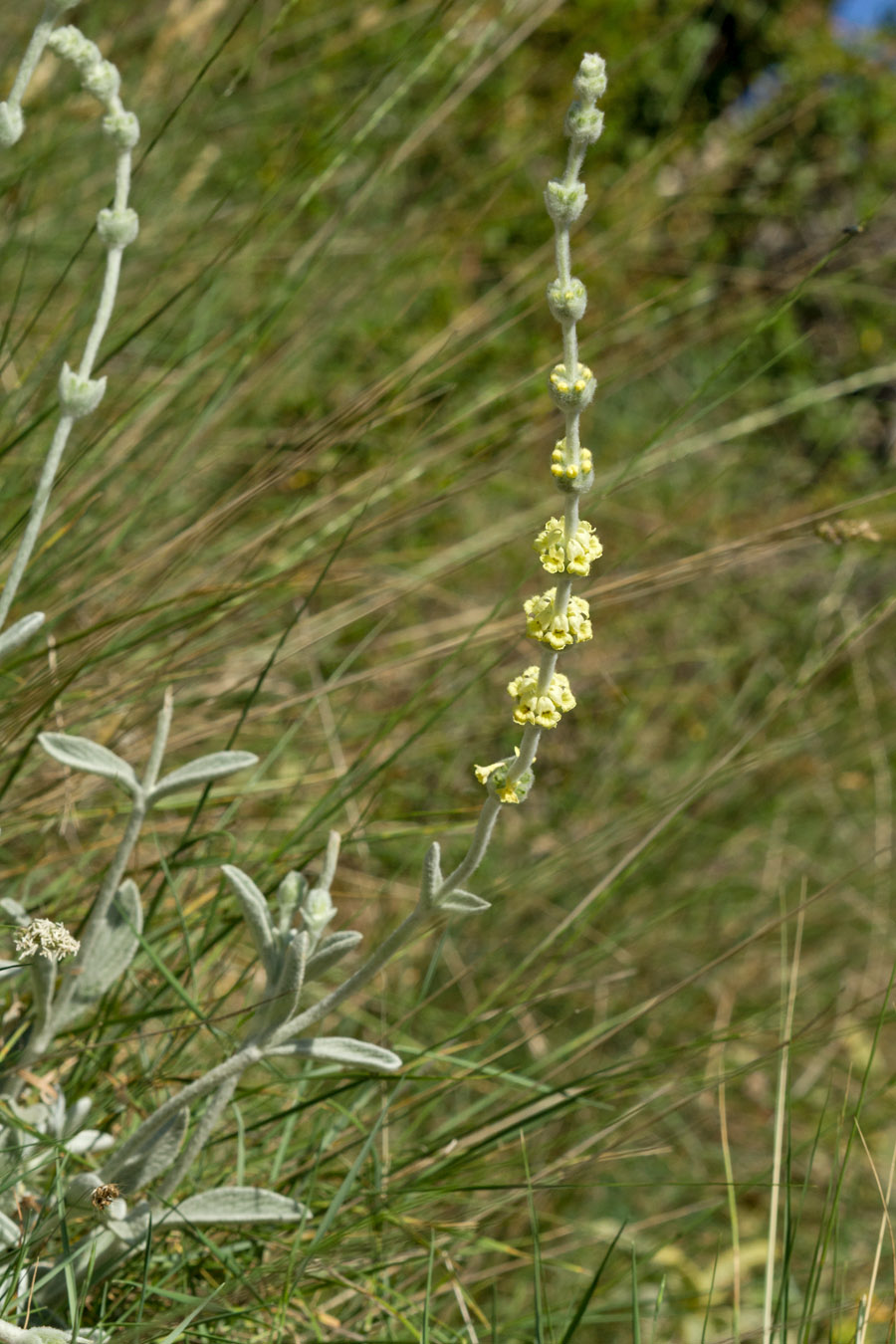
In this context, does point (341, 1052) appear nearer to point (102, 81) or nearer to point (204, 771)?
point (204, 771)

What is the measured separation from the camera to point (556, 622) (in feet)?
3.43

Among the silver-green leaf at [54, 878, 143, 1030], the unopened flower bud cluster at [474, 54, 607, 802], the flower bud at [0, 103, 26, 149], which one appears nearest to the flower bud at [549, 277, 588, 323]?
the unopened flower bud cluster at [474, 54, 607, 802]

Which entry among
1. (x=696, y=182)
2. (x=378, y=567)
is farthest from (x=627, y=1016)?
(x=696, y=182)

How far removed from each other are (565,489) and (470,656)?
1.49 metres

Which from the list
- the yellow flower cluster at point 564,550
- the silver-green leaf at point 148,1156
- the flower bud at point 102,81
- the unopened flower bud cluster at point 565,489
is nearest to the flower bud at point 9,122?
the flower bud at point 102,81

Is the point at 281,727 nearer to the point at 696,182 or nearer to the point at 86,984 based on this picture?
the point at 86,984

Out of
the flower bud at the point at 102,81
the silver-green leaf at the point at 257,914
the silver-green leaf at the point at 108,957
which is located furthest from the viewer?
the silver-green leaf at the point at 108,957

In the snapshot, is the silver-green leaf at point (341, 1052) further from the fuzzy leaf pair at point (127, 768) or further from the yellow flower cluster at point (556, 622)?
the yellow flower cluster at point (556, 622)

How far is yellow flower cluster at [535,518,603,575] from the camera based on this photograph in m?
1.03

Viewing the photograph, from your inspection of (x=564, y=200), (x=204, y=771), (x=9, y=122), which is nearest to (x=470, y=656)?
(x=204, y=771)

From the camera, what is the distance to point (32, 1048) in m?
1.40

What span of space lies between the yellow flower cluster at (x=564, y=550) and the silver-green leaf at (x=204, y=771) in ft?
1.55

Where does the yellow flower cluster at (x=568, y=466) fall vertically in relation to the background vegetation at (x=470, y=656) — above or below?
above

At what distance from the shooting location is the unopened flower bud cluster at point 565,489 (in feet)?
3.27
